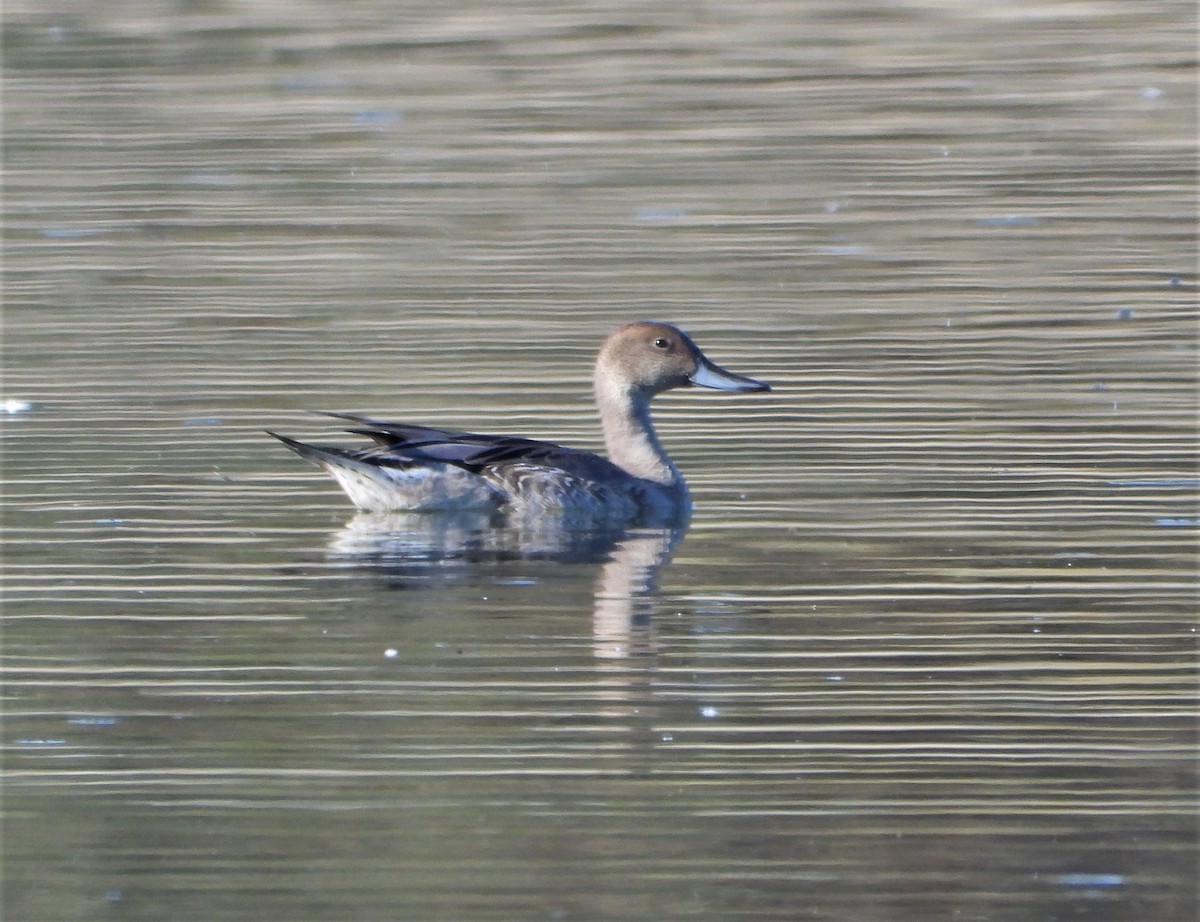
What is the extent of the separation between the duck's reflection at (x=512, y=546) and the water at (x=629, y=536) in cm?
3

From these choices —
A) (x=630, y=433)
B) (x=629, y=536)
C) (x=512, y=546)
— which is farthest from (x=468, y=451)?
(x=630, y=433)

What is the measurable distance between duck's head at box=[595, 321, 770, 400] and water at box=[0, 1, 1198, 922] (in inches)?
10.8

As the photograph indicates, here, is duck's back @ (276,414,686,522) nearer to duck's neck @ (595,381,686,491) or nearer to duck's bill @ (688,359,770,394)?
duck's neck @ (595,381,686,491)

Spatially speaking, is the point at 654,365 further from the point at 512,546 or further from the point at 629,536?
the point at 512,546

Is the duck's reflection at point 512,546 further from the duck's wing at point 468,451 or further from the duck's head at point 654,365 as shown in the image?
the duck's head at point 654,365

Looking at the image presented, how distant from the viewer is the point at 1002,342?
1010cm

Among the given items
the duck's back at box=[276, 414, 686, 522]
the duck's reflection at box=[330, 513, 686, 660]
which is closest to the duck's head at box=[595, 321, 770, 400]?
the duck's back at box=[276, 414, 686, 522]

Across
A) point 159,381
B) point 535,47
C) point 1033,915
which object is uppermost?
point 535,47

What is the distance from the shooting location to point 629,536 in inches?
316

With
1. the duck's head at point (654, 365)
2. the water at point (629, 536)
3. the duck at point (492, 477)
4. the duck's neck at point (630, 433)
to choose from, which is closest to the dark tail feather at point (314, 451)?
the duck at point (492, 477)

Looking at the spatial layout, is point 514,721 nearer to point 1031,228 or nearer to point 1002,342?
point 1002,342

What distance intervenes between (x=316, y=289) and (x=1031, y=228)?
11.8 feet

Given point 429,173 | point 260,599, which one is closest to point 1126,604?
point 260,599

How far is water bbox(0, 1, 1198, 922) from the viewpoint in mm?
5066
